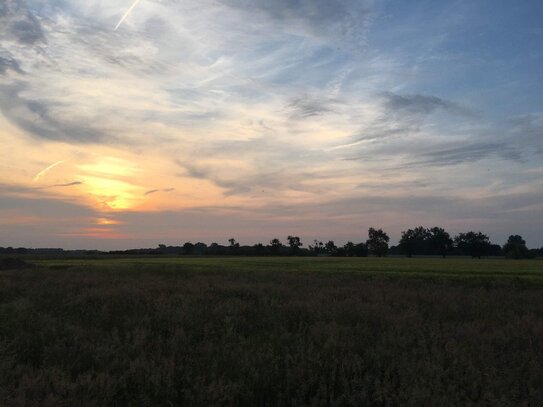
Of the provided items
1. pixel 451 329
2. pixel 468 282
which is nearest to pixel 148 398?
pixel 451 329

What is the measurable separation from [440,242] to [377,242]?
2521 cm

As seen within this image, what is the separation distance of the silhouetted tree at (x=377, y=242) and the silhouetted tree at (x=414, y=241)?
662 centimetres

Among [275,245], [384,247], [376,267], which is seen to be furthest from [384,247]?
[376,267]

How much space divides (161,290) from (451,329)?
31.5ft

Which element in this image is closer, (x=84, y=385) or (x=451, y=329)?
(x=84, y=385)

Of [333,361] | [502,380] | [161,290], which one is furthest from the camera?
[161,290]

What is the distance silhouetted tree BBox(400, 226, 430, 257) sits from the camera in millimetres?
164875

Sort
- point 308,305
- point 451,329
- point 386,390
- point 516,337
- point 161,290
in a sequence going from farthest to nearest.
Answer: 1. point 161,290
2. point 308,305
3. point 451,329
4. point 516,337
5. point 386,390

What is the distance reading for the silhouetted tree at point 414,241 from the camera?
165m

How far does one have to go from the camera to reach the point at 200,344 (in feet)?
22.3

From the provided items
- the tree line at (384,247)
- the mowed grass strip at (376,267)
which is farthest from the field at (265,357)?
the tree line at (384,247)

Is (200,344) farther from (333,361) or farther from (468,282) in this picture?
(468,282)

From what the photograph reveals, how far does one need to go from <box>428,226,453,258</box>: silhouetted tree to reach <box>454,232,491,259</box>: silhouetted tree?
307cm

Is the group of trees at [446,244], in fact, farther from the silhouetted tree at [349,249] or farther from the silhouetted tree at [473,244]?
the silhouetted tree at [349,249]
